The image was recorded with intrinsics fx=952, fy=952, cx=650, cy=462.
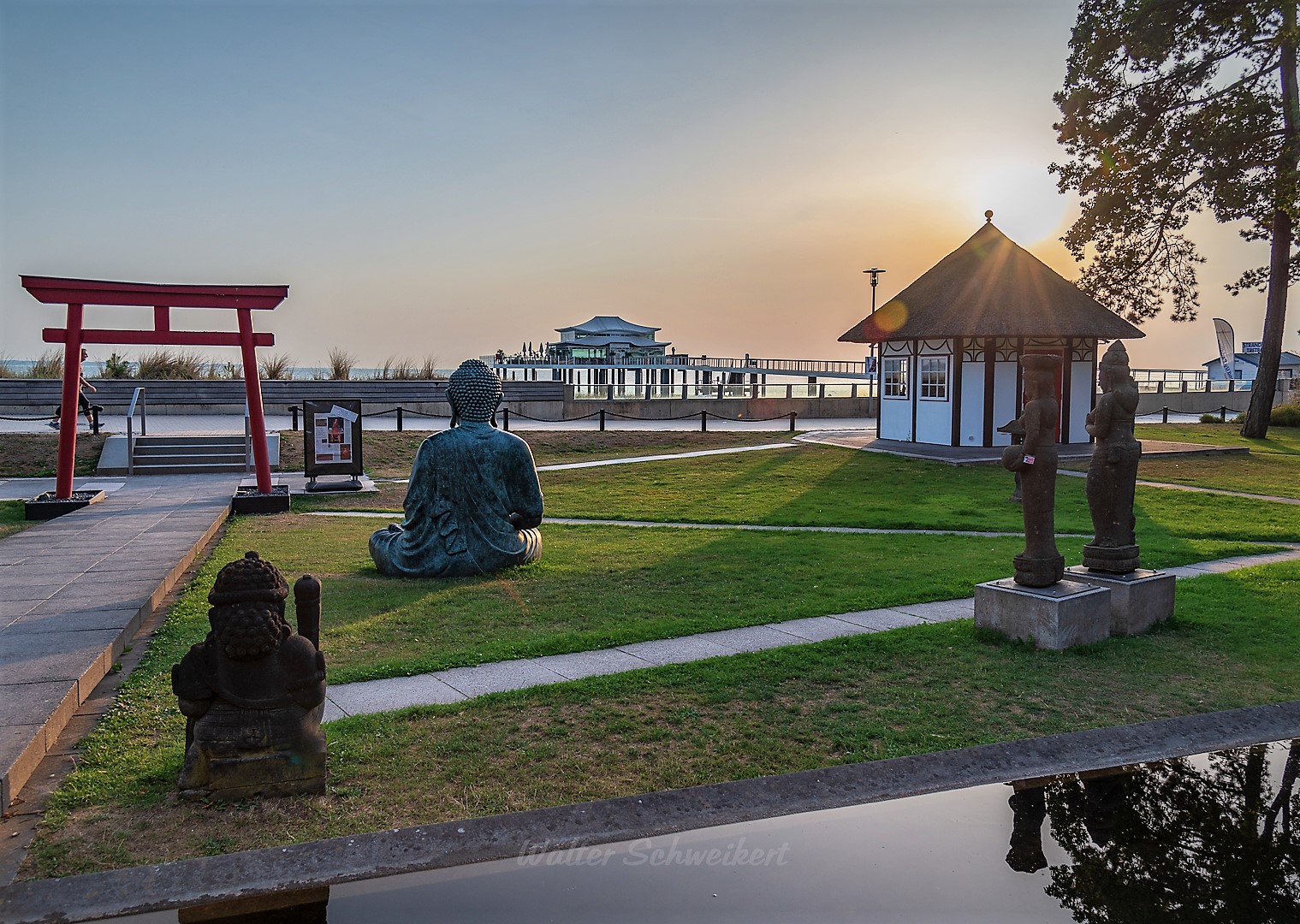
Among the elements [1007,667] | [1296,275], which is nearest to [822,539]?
[1007,667]

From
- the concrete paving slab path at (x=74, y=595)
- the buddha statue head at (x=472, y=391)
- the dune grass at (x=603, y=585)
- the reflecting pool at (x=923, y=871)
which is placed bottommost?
the reflecting pool at (x=923, y=871)

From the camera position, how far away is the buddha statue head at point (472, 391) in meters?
9.88

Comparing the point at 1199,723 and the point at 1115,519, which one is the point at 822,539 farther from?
the point at 1199,723

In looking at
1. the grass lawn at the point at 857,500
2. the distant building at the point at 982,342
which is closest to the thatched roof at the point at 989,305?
the distant building at the point at 982,342

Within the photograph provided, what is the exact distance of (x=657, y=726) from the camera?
5547 millimetres

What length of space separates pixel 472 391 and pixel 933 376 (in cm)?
1809

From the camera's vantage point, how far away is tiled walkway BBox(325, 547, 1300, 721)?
6.03 metres

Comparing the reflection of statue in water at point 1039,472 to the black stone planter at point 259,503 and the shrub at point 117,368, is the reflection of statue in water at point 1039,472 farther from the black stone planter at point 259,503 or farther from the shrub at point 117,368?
the shrub at point 117,368

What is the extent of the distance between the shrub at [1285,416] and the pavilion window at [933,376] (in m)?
14.4

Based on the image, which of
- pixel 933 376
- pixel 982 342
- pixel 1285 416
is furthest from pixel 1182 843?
pixel 1285 416

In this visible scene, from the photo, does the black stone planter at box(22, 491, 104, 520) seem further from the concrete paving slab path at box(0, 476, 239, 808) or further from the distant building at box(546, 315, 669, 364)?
the distant building at box(546, 315, 669, 364)

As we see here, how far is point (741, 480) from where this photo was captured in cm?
1880

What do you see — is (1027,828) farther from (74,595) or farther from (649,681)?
(74,595)

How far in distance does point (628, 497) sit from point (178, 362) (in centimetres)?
2517
